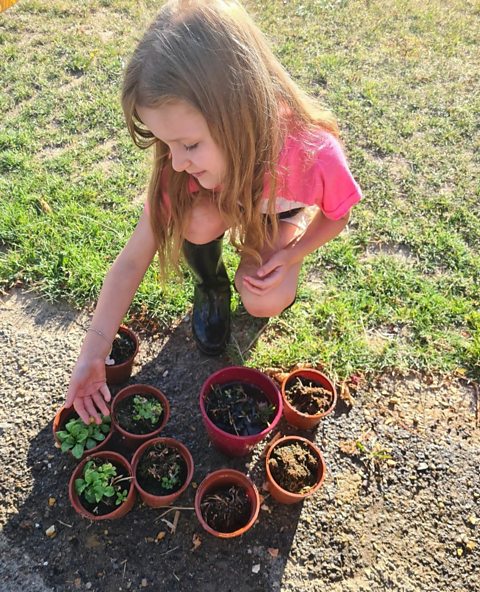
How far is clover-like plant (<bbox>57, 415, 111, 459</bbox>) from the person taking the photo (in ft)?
7.22

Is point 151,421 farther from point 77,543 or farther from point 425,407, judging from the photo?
point 425,407

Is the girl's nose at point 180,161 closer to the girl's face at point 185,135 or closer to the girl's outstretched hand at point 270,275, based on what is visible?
the girl's face at point 185,135

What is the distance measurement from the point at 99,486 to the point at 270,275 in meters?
1.12

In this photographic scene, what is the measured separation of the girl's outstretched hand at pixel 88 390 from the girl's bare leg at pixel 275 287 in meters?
0.74

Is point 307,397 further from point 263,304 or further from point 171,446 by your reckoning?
point 171,446

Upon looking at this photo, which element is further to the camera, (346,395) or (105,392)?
(346,395)

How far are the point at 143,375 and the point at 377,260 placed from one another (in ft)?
5.20

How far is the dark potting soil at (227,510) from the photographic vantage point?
207cm

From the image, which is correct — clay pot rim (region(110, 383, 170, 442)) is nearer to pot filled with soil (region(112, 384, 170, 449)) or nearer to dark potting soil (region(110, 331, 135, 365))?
pot filled with soil (region(112, 384, 170, 449))

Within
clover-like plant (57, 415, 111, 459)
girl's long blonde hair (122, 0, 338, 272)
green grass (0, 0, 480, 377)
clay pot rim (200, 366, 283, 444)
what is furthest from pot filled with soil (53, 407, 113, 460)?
girl's long blonde hair (122, 0, 338, 272)

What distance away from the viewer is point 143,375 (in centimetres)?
268

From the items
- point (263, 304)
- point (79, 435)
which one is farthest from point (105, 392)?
point (263, 304)

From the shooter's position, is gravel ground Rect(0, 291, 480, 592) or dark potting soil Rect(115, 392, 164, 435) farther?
dark potting soil Rect(115, 392, 164, 435)

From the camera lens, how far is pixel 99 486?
209 cm
